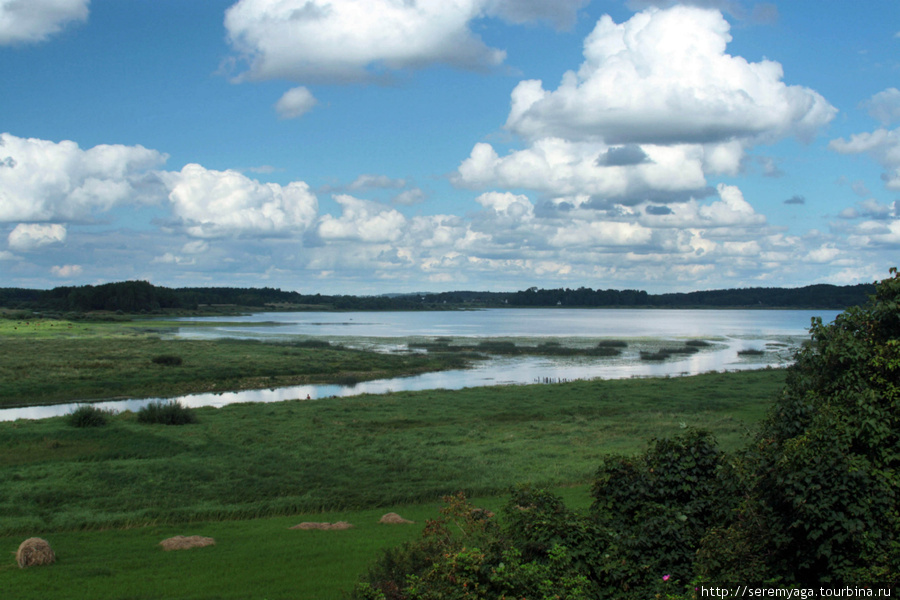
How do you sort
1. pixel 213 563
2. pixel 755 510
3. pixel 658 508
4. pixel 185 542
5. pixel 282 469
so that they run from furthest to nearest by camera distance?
pixel 282 469 < pixel 185 542 < pixel 213 563 < pixel 658 508 < pixel 755 510

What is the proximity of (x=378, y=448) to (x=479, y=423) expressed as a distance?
28.4 ft

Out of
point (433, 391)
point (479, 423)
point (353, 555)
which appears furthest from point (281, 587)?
point (433, 391)

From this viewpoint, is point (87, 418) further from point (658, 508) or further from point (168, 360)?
point (658, 508)

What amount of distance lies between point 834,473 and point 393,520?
37.8 feet

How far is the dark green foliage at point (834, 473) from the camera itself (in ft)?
23.7

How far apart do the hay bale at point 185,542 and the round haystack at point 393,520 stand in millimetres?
4262

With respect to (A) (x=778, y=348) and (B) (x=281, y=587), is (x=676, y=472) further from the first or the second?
(A) (x=778, y=348)

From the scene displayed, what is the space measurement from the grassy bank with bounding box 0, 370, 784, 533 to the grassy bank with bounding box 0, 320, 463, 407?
588 inches

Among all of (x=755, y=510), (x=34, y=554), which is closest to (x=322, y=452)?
(x=34, y=554)

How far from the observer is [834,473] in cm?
734

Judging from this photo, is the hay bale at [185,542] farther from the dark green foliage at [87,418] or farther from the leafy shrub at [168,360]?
the leafy shrub at [168,360]

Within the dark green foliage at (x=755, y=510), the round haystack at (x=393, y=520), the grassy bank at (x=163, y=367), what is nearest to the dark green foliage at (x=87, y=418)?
the grassy bank at (x=163, y=367)

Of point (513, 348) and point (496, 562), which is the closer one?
point (496, 562)

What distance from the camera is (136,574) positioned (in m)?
12.2
